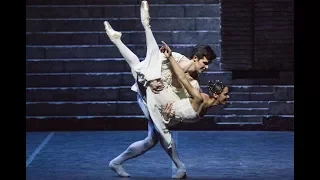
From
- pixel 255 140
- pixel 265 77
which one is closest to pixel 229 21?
pixel 265 77

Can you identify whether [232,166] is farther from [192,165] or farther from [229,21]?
[229,21]

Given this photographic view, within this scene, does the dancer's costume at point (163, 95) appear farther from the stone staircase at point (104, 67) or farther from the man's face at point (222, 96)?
the stone staircase at point (104, 67)

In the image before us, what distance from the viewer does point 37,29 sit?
16203 mm

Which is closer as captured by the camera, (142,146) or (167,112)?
(167,112)

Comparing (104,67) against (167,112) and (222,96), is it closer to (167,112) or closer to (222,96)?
(167,112)

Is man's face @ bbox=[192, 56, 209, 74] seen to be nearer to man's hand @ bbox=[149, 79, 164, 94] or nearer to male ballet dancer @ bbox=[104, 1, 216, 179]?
male ballet dancer @ bbox=[104, 1, 216, 179]

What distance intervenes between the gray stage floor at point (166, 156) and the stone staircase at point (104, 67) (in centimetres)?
41

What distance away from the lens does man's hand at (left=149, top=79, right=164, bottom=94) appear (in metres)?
10.2

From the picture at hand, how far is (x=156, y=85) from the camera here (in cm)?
A: 1017

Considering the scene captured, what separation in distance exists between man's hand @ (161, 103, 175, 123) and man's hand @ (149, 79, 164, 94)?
203mm

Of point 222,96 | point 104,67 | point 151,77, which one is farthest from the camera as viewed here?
point 104,67

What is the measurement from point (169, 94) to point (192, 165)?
1.69 metres

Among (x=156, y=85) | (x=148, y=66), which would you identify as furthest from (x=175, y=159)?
(x=148, y=66)

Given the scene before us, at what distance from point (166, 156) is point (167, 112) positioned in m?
2.48
